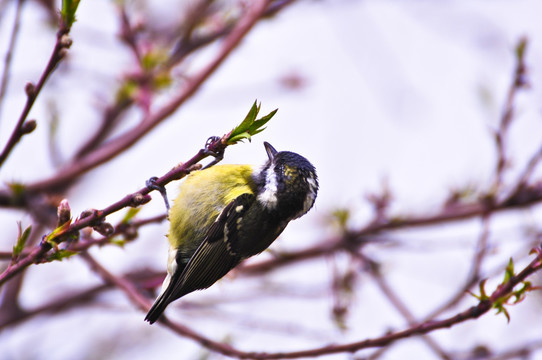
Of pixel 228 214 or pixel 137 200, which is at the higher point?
pixel 228 214

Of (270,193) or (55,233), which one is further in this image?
(270,193)

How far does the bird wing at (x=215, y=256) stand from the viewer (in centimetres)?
312

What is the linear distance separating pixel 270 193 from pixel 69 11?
1954 millimetres

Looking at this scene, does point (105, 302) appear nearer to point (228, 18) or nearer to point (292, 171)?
point (292, 171)

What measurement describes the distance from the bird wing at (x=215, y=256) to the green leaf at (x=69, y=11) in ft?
5.42

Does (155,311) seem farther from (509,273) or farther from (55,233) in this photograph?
(509,273)

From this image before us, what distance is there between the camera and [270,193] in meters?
3.46

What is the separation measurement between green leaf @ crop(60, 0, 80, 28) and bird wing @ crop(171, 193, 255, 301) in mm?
1651

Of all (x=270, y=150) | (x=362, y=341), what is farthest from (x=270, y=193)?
(x=362, y=341)

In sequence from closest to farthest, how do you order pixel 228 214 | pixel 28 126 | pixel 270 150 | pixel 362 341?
1. pixel 28 126
2. pixel 362 341
3. pixel 228 214
4. pixel 270 150

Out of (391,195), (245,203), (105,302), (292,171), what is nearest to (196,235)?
(245,203)

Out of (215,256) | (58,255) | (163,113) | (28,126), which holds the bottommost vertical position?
(58,255)

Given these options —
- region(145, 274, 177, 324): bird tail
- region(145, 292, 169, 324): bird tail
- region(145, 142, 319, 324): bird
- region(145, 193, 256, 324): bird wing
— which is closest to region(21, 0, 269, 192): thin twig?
region(145, 142, 319, 324): bird

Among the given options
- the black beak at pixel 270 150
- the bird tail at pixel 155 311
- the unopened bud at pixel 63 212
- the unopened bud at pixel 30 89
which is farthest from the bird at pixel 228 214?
the unopened bud at pixel 30 89
